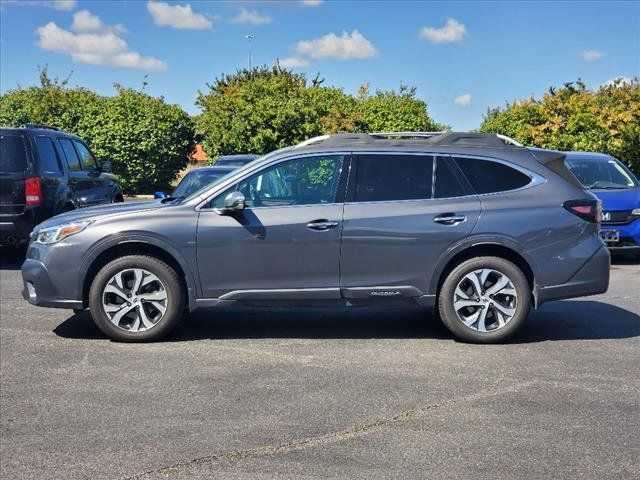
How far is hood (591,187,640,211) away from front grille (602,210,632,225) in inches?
2.3

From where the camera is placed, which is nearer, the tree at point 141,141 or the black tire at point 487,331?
the black tire at point 487,331

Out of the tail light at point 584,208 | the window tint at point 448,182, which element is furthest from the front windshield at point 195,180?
the tail light at point 584,208

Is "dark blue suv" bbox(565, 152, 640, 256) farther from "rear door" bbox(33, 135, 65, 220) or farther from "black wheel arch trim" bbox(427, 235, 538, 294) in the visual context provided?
"rear door" bbox(33, 135, 65, 220)

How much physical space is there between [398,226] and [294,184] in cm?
97

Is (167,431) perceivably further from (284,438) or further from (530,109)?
(530,109)

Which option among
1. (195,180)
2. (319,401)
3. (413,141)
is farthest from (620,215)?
(319,401)

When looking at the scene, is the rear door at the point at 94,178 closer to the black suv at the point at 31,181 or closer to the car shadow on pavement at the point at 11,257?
the black suv at the point at 31,181

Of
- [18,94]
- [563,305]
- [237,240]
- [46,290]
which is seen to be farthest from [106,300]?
[18,94]

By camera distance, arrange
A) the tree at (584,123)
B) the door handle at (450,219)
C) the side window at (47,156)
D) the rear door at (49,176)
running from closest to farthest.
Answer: the door handle at (450,219) → the rear door at (49,176) → the side window at (47,156) → the tree at (584,123)

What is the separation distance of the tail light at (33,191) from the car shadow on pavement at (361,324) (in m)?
3.26

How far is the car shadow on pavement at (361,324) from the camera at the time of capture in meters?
6.86

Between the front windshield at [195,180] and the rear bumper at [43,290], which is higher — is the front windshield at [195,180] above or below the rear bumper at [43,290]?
above

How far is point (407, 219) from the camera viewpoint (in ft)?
21.1

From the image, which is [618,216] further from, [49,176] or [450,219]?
[49,176]
